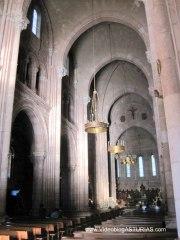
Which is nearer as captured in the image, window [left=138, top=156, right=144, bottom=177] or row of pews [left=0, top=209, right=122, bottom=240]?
row of pews [left=0, top=209, right=122, bottom=240]

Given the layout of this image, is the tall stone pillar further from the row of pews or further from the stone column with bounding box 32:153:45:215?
the row of pews

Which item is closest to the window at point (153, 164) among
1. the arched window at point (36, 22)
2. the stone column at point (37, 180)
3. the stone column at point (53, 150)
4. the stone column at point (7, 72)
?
the stone column at point (53, 150)

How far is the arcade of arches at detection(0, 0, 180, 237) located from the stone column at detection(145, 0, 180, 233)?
2cm

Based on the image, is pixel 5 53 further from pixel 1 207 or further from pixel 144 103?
pixel 144 103

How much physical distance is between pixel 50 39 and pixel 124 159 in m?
13.9

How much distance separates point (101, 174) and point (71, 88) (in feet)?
30.1

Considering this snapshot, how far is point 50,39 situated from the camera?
18.6 metres

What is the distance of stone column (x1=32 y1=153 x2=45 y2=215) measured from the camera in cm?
1443

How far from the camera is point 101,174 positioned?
26.1 meters

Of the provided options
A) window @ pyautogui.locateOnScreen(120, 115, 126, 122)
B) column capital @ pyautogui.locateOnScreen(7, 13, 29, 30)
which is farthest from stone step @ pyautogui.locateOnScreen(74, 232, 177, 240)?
window @ pyautogui.locateOnScreen(120, 115, 126, 122)

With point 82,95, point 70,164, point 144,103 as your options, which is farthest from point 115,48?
point 144,103

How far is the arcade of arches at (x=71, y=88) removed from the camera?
308 inches

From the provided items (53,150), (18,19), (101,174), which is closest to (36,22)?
(18,19)

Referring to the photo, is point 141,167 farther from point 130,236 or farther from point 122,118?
point 130,236
